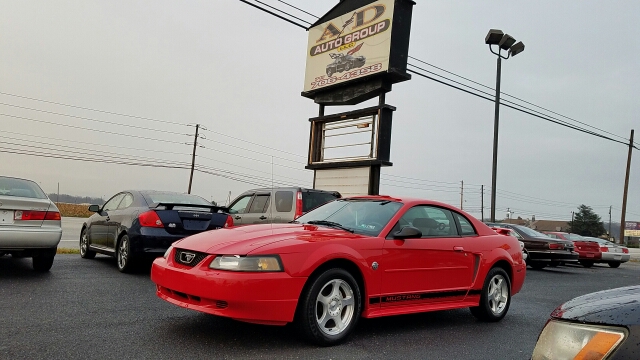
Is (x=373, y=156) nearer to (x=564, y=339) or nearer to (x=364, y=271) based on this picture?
(x=364, y=271)

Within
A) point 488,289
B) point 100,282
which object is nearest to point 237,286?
point 488,289

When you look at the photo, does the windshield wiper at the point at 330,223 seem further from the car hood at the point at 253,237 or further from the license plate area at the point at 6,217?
the license plate area at the point at 6,217

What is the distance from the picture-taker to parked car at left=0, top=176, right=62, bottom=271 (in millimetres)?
7117

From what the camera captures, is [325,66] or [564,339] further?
[325,66]

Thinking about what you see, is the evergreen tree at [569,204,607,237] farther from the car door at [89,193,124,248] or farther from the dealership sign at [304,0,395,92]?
the car door at [89,193,124,248]

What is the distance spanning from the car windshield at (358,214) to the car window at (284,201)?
3947mm

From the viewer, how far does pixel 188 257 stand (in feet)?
15.5

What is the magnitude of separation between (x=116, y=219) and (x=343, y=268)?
5.50 meters

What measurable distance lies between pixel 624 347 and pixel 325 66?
47.9 ft

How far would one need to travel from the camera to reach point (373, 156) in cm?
1341

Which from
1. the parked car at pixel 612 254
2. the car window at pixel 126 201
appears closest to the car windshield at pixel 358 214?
the car window at pixel 126 201

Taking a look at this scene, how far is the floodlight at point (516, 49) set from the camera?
2100 centimetres

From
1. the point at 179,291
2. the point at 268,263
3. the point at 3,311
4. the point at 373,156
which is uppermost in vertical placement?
the point at 373,156

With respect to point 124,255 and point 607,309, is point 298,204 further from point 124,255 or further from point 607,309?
point 607,309
